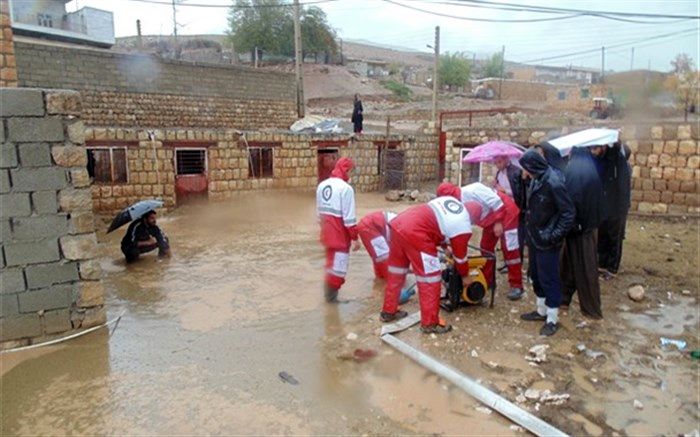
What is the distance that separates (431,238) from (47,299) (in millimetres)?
3903

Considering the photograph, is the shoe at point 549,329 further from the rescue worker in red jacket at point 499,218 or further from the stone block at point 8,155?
the stone block at point 8,155

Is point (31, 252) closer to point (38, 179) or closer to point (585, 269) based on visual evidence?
point (38, 179)

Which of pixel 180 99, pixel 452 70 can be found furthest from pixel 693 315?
pixel 452 70

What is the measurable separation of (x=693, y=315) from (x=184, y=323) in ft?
18.5

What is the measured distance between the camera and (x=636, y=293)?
5.92 m

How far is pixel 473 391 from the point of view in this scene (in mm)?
3939

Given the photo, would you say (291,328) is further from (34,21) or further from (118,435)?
(34,21)

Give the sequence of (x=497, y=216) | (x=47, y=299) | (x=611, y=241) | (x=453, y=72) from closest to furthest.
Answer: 1. (x=47, y=299)
2. (x=497, y=216)
3. (x=611, y=241)
4. (x=453, y=72)

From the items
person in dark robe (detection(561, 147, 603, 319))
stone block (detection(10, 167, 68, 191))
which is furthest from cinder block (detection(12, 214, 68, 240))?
person in dark robe (detection(561, 147, 603, 319))

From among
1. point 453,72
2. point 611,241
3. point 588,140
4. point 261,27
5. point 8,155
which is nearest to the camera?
point 8,155

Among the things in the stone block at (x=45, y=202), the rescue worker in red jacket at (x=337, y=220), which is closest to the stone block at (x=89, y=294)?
the stone block at (x=45, y=202)

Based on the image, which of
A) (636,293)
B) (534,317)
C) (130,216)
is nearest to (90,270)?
(130,216)

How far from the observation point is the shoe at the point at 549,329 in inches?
193

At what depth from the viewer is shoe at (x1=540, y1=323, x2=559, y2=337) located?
16.1 feet
